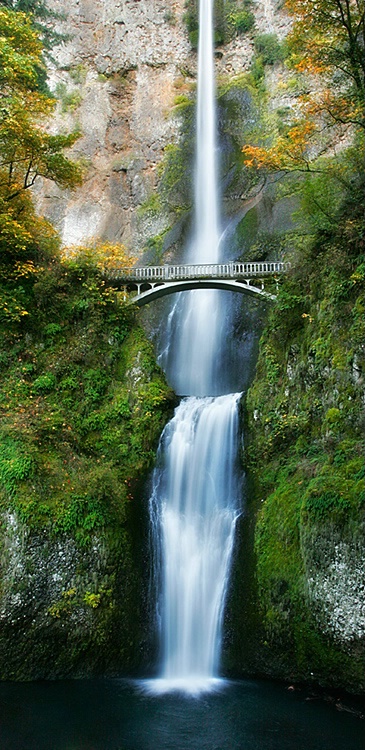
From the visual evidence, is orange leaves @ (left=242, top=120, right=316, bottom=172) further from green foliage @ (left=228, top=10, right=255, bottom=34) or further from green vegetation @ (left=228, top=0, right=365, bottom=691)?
green foliage @ (left=228, top=10, right=255, bottom=34)

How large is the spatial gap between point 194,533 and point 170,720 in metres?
4.33

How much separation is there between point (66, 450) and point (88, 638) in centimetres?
435

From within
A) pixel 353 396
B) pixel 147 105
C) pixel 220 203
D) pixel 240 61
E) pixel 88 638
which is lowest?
pixel 88 638

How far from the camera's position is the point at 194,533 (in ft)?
43.0

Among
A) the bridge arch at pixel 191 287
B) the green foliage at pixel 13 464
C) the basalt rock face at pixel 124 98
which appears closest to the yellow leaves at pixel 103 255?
the bridge arch at pixel 191 287

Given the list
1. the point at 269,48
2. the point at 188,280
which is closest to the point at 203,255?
the point at 188,280

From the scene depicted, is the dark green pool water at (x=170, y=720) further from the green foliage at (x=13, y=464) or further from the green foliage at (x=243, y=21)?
the green foliage at (x=243, y=21)

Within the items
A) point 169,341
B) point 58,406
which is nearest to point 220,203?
point 169,341

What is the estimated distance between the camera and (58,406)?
14711 millimetres

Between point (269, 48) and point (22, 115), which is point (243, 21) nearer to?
point (269, 48)

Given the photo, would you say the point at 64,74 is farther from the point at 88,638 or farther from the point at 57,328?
the point at 88,638

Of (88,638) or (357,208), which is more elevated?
(357,208)

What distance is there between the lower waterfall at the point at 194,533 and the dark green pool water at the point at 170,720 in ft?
3.30

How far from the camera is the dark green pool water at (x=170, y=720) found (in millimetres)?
8602
